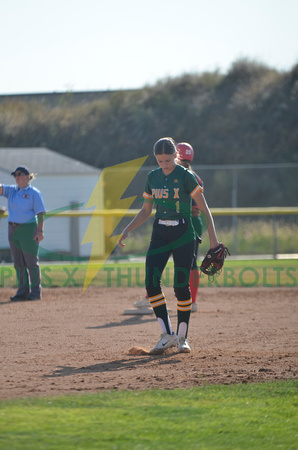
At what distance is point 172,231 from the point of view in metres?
6.27

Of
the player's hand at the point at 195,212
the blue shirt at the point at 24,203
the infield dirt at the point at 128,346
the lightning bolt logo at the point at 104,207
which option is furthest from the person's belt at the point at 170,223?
the lightning bolt logo at the point at 104,207

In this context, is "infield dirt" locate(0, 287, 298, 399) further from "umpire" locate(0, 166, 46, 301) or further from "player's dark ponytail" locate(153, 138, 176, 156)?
"player's dark ponytail" locate(153, 138, 176, 156)

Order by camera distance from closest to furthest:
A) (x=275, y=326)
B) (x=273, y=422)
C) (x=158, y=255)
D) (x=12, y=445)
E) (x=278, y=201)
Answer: (x=12, y=445), (x=273, y=422), (x=158, y=255), (x=275, y=326), (x=278, y=201)

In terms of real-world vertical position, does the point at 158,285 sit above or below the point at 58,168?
below

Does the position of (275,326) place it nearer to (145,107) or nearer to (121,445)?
(121,445)

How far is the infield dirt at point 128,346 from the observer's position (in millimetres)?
5191

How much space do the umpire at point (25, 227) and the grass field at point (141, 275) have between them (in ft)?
8.46

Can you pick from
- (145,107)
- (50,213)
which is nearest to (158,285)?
(50,213)

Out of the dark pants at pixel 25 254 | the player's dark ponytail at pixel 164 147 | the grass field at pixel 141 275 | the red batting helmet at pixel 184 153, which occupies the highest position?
the red batting helmet at pixel 184 153

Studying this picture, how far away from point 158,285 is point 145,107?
30.0 meters

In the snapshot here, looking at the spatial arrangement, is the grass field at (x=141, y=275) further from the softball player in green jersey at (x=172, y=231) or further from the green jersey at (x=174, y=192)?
the green jersey at (x=174, y=192)

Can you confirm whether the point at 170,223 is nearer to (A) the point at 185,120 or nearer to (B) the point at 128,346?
(B) the point at 128,346

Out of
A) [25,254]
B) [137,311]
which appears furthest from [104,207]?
[137,311]

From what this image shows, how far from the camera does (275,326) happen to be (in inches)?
330
